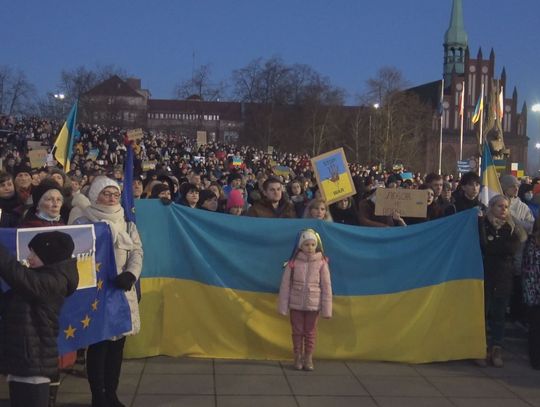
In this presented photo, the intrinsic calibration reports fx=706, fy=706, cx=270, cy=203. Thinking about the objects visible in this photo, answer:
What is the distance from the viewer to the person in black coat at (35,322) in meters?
4.12

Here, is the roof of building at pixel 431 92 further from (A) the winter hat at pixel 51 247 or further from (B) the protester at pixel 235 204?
(A) the winter hat at pixel 51 247

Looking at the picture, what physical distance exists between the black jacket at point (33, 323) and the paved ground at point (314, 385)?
1.48 meters

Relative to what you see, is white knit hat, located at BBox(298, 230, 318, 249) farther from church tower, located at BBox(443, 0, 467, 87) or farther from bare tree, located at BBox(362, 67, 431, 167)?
church tower, located at BBox(443, 0, 467, 87)

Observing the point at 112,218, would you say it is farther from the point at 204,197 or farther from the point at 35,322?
the point at 204,197

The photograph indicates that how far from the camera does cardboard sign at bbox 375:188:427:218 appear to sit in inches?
304

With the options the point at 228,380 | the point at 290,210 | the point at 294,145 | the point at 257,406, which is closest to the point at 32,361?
the point at 257,406

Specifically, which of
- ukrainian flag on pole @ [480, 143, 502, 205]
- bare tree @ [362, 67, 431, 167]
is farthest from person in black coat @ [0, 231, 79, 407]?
bare tree @ [362, 67, 431, 167]

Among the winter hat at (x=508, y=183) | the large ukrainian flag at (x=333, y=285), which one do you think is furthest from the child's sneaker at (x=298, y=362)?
the winter hat at (x=508, y=183)

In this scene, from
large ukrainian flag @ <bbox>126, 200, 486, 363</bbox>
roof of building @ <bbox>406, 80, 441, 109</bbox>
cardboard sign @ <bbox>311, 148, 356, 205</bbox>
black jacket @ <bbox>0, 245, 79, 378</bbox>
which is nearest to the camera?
black jacket @ <bbox>0, 245, 79, 378</bbox>

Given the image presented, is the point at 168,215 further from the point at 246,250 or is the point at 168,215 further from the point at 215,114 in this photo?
the point at 215,114

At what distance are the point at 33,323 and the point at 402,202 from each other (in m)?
4.62

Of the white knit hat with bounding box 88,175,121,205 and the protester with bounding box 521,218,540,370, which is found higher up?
the white knit hat with bounding box 88,175,121,205

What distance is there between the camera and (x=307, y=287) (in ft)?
21.8

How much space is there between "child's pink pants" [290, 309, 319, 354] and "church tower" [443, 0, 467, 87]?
328 ft
